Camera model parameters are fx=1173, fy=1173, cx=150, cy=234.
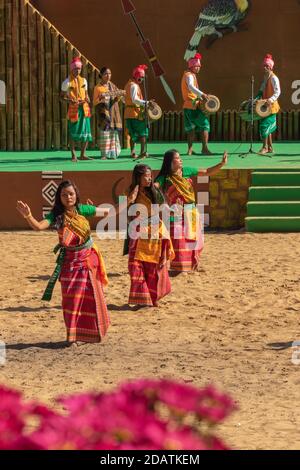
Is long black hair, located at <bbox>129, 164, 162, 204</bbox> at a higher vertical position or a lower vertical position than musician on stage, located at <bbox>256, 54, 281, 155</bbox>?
lower

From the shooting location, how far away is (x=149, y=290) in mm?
10484

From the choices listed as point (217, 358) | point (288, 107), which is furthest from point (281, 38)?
point (217, 358)

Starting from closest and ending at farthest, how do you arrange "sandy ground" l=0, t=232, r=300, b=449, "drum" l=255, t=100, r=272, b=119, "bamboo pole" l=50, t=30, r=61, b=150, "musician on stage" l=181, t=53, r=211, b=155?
"sandy ground" l=0, t=232, r=300, b=449, "drum" l=255, t=100, r=272, b=119, "musician on stage" l=181, t=53, r=211, b=155, "bamboo pole" l=50, t=30, r=61, b=150

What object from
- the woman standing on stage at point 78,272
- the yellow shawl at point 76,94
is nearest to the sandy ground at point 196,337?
the woman standing on stage at point 78,272

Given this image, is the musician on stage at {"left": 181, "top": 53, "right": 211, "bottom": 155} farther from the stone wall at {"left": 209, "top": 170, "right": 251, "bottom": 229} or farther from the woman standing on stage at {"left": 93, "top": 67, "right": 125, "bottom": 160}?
the stone wall at {"left": 209, "top": 170, "right": 251, "bottom": 229}

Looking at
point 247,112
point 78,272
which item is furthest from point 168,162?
point 247,112

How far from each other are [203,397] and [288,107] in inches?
695

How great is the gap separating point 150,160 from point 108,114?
972 mm

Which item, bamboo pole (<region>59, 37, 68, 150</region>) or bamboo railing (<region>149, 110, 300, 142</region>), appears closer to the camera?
bamboo pole (<region>59, 37, 68, 150</region>)

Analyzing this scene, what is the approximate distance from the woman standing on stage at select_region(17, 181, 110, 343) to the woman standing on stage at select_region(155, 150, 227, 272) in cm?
248

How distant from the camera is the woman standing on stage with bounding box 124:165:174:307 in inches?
410

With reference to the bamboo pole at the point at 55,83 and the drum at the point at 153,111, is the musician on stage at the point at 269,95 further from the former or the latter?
the bamboo pole at the point at 55,83

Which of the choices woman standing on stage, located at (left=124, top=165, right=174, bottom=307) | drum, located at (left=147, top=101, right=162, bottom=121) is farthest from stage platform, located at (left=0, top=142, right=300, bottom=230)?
woman standing on stage, located at (left=124, top=165, right=174, bottom=307)

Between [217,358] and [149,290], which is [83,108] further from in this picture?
[217,358]
